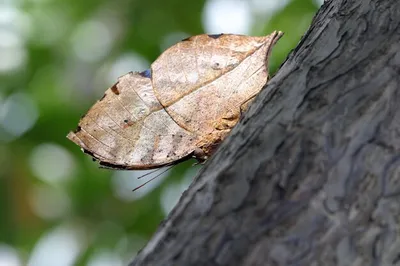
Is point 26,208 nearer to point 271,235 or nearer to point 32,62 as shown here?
point 32,62

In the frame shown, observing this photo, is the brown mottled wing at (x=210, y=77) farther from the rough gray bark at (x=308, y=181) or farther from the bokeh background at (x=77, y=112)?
the bokeh background at (x=77, y=112)

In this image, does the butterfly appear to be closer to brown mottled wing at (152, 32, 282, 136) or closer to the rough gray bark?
brown mottled wing at (152, 32, 282, 136)

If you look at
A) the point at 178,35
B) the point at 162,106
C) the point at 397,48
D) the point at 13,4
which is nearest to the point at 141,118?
the point at 162,106

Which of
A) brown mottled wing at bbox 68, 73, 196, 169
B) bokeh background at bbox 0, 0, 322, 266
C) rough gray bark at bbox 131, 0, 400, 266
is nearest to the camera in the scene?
rough gray bark at bbox 131, 0, 400, 266

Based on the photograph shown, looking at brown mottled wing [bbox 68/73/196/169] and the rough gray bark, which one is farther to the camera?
brown mottled wing [bbox 68/73/196/169]

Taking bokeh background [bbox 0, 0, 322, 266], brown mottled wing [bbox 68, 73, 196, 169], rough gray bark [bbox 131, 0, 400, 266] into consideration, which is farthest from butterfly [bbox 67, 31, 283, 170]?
bokeh background [bbox 0, 0, 322, 266]

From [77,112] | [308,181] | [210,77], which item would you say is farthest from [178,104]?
[77,112]
